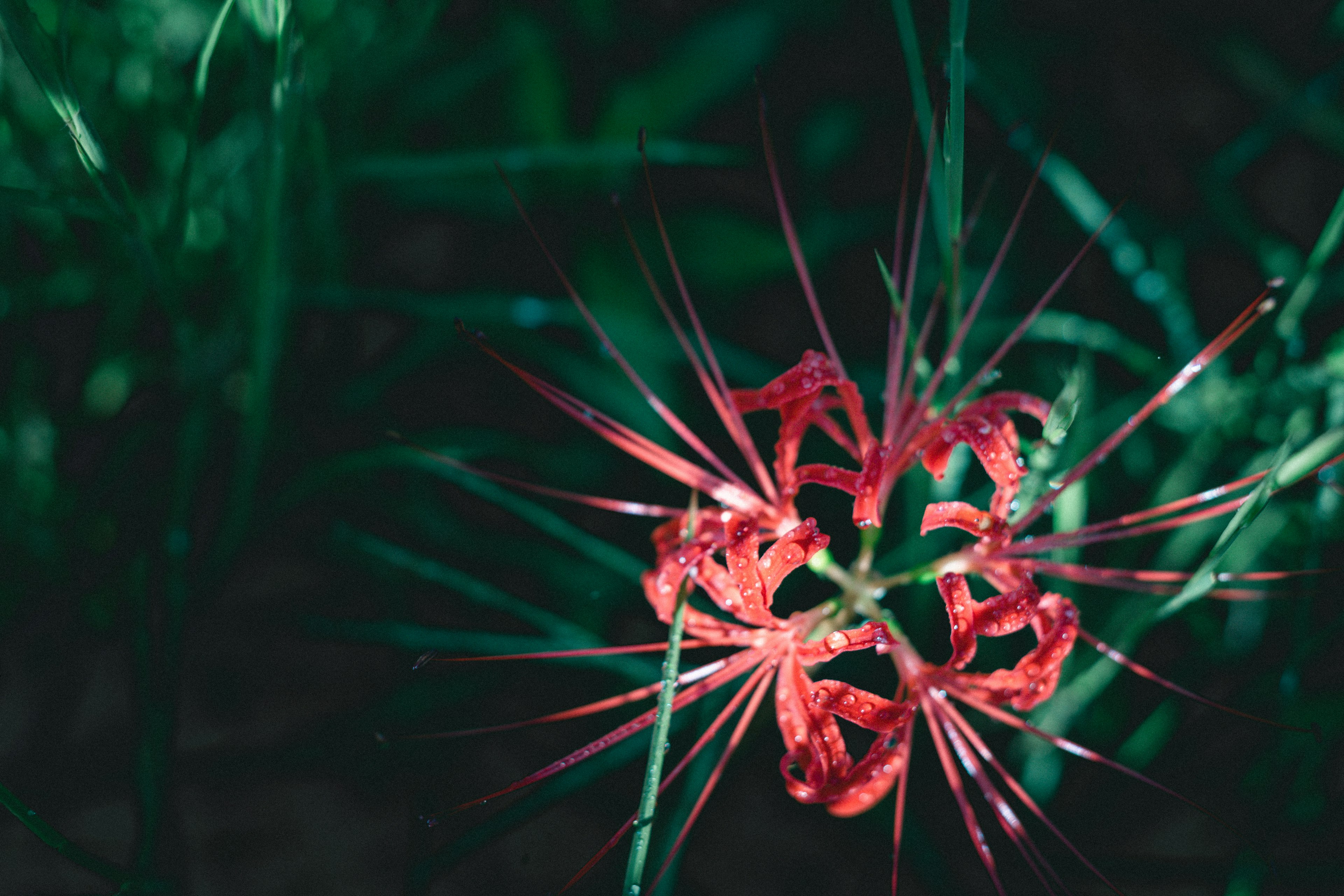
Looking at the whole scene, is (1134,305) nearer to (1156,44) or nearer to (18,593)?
(1156,44)

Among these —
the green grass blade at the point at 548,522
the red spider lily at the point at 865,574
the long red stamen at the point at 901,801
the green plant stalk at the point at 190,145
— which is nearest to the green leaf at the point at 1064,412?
the red spider lily at the point at 865,574

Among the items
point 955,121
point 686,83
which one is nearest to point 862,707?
point 955,121

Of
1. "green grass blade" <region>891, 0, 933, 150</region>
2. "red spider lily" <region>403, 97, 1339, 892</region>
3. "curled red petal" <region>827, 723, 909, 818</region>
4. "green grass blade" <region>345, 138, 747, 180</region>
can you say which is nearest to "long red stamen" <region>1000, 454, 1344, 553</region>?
"red spider lily" <region>403, 97, 1339, 892</region>

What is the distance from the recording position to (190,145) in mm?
390

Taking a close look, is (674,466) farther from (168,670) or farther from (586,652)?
(168,670)

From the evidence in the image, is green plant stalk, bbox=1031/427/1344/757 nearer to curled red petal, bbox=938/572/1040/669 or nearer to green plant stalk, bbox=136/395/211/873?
curled red petal, bbox=938/572/1040/669

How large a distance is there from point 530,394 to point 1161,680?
0.41 m

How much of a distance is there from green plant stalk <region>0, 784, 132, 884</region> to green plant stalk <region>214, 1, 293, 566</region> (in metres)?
0.18

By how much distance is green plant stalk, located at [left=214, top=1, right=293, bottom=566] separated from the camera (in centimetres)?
40

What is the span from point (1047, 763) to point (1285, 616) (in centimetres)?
18

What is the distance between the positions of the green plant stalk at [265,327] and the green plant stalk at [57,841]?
179mm

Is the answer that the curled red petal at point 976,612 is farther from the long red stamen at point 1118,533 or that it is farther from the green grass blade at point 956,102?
the green grass blade at point 956,102

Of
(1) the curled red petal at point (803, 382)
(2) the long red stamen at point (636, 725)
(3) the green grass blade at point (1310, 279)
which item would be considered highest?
(1) the curled red petal at point (803, 382)

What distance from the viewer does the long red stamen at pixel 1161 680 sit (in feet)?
1.09
